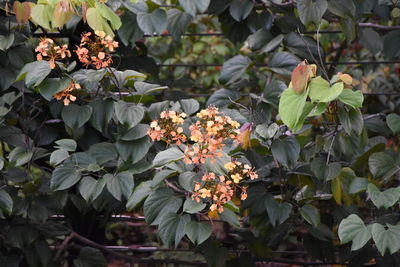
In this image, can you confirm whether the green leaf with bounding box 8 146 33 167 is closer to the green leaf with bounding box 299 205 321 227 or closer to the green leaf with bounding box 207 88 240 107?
the green leaf with bounding box 207 88 240 107

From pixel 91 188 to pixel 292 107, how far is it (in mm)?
667

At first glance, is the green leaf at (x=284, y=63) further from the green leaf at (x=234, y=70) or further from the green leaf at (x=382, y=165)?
the green leaf at (x=382, y=165)

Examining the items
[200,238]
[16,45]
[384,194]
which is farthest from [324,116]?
[16,45]

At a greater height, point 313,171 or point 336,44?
point 313,171

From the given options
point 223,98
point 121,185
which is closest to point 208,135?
point 121,185

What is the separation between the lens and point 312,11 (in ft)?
6.87

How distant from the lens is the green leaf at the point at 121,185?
71.5 inches

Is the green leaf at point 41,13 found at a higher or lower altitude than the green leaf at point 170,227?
higher

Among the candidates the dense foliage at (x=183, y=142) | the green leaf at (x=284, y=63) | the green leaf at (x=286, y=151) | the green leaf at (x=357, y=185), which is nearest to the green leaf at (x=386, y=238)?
the dense foliage at (x=183, y=142)

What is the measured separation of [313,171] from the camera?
6.35 feet

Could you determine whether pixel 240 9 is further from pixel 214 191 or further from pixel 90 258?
pixel 90 258

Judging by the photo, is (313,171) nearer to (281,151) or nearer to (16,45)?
(281,151)

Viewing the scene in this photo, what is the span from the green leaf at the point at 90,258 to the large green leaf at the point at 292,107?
1.05 meters

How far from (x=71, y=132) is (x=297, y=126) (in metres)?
0.83
